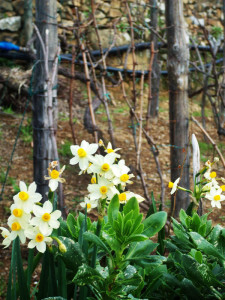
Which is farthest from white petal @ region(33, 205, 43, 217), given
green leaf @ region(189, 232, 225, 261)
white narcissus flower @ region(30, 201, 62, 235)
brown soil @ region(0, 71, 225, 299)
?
brown soil @ region(0, 71, 225, 299)

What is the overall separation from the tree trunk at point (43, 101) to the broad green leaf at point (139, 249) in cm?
190

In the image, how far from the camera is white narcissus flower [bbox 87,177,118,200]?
96 centimetres

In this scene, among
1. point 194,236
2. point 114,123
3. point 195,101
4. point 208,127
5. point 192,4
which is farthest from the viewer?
point 192,4

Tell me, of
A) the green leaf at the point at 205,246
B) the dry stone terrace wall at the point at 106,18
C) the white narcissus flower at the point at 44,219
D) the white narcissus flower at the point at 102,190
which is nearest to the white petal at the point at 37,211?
the white narcissus flower at the point at 44,219

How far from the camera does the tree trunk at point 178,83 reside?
3031 mm

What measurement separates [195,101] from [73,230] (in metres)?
6.43

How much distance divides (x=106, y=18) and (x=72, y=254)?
6.66 meters

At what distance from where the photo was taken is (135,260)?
3.19 feet

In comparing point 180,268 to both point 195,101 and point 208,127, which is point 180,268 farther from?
point 195,101

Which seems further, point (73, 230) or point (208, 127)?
point (208, 127)

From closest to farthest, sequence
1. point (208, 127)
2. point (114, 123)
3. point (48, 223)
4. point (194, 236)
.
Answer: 1. point (48, 223)
2. point (194, 236)
3. point (114, 123)
4. point (208, 127)

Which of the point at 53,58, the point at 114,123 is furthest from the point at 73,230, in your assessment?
the point at 114,123

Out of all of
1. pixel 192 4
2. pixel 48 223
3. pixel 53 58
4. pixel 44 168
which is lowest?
pixel 44 168

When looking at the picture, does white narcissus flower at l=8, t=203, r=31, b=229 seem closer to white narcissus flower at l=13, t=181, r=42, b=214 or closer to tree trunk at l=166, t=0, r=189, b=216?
white narcissus flower at l=13, t=181, r=42, b=214
